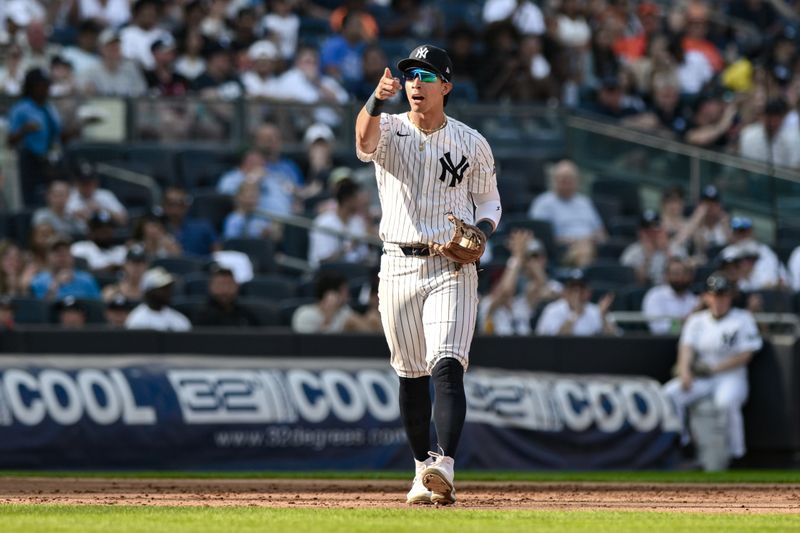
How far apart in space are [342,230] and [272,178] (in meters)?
1.18

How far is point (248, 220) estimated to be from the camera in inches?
611

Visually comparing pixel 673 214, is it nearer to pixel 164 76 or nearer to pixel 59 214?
pixel 164 76

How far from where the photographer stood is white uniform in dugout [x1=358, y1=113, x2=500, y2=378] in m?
7.86

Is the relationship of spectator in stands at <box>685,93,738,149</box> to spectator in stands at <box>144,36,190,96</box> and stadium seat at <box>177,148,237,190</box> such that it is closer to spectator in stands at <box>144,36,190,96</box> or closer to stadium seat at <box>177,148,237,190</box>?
stadium seat at <box>177,148,237,190</box>

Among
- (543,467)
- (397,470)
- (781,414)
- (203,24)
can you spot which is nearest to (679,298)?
(781,414)

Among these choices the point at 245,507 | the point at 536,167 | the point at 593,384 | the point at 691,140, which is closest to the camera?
the point at 245,507

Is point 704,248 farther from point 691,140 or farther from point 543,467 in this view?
point 543,467

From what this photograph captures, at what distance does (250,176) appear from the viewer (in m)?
15.9

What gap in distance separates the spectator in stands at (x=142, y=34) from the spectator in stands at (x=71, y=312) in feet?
17.0

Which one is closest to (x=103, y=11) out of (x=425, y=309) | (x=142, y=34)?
(x=142, y=34)

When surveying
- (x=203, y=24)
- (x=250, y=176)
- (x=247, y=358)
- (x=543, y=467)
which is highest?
(x=203, y=24)

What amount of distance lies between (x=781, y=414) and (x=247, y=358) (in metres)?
4.67

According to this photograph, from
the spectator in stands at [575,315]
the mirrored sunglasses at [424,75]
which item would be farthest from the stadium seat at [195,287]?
the mirrored sunglasses at [424,75]

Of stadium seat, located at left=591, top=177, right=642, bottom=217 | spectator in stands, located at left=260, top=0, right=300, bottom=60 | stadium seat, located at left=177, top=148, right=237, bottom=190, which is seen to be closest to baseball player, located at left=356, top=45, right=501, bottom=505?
stadium seat, located at left=177, top=148, right=237, bottom=190
